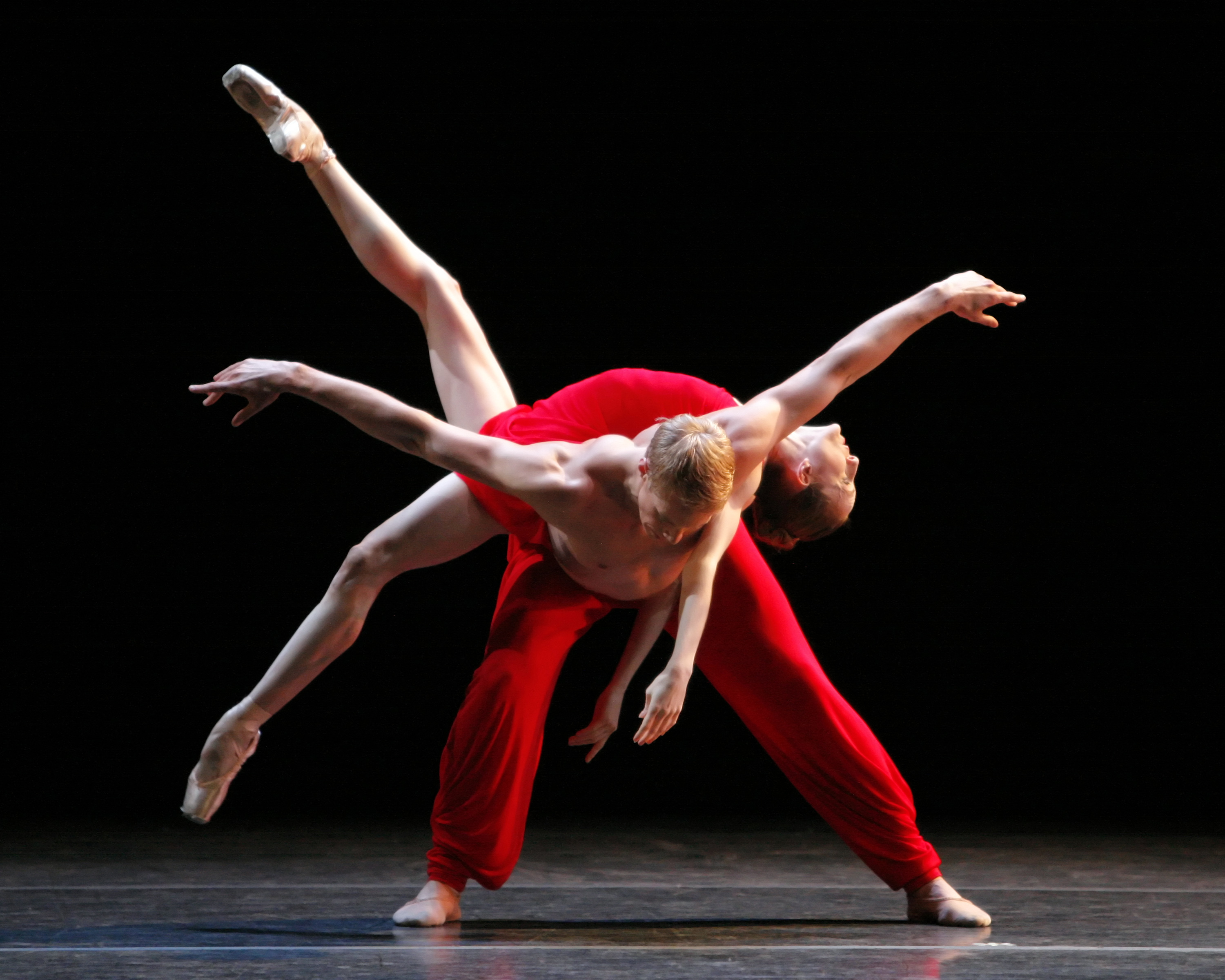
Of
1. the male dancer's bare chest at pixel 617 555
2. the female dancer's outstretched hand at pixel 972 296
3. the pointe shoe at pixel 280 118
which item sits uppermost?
the pointe shoe at pixel 280 118

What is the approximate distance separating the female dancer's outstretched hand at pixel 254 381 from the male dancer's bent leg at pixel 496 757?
2.01ft

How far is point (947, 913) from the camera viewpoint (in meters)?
2.46

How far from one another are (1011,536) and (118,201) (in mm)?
2861

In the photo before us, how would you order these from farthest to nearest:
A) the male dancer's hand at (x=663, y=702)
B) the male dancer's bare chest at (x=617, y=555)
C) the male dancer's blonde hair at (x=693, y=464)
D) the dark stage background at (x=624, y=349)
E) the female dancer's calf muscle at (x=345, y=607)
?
the dark stage background at (x=624, y=349), the female dancer's calf muscle at (x=345, y=607), the male dancer's bare chest at (x=617, y=555), the male dancer's hand at (x=663, y=702), the male dancer's blonde hair at (x=693, y=464)

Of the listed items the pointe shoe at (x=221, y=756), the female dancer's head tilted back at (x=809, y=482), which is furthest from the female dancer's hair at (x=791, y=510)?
the pointe shoe at (x=221, y=756)

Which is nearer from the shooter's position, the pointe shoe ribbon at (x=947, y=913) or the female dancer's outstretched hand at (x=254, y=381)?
the female dancer's outstretched hand at (x=254, y=381)

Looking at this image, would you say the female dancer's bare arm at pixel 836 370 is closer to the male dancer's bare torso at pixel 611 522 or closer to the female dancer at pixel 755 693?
the female dancer at pixel 755 693

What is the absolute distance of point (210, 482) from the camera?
4.27m

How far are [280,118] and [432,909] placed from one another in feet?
5.07

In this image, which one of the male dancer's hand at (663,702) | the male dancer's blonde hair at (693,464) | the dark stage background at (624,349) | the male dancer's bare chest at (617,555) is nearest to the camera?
the male dancer's blonde hair at (693,464)

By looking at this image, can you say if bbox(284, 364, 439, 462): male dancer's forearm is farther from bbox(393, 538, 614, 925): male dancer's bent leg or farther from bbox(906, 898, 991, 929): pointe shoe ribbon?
bbox(906, 898, 991, 929): pointe shoe ribbon

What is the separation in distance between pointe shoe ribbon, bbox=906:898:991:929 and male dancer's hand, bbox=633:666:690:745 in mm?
643

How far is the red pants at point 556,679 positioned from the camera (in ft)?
8.16

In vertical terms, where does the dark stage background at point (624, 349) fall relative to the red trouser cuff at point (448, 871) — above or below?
above
